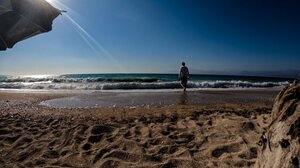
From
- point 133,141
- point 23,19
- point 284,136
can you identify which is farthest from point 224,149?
point 23,19

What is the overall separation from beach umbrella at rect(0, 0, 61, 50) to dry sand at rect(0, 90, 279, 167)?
2.17 metres

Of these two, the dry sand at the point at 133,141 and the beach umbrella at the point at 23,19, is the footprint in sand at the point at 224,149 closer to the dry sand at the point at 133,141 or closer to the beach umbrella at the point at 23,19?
the dry sand at the point at 133,141

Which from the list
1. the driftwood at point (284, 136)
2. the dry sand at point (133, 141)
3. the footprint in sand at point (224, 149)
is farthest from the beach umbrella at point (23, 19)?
the footprint in sand at point (224, 149)

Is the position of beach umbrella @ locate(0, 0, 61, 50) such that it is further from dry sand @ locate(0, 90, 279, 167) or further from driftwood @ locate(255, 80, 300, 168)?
driftwood @ locate(255, 80, 300, 168)

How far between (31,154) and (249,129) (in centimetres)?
441

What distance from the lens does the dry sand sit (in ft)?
15.2

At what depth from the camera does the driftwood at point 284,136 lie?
7.17 ft

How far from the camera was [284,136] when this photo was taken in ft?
7.68

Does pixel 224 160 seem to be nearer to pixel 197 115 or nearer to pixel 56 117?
pixel 197 115

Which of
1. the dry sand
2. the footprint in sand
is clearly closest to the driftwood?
the dry sand

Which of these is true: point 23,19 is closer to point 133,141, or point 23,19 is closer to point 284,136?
point 133,141

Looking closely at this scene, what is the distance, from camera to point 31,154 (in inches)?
201

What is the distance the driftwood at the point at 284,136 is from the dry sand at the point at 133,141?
1.69 meters

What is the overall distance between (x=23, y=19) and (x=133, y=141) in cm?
302
